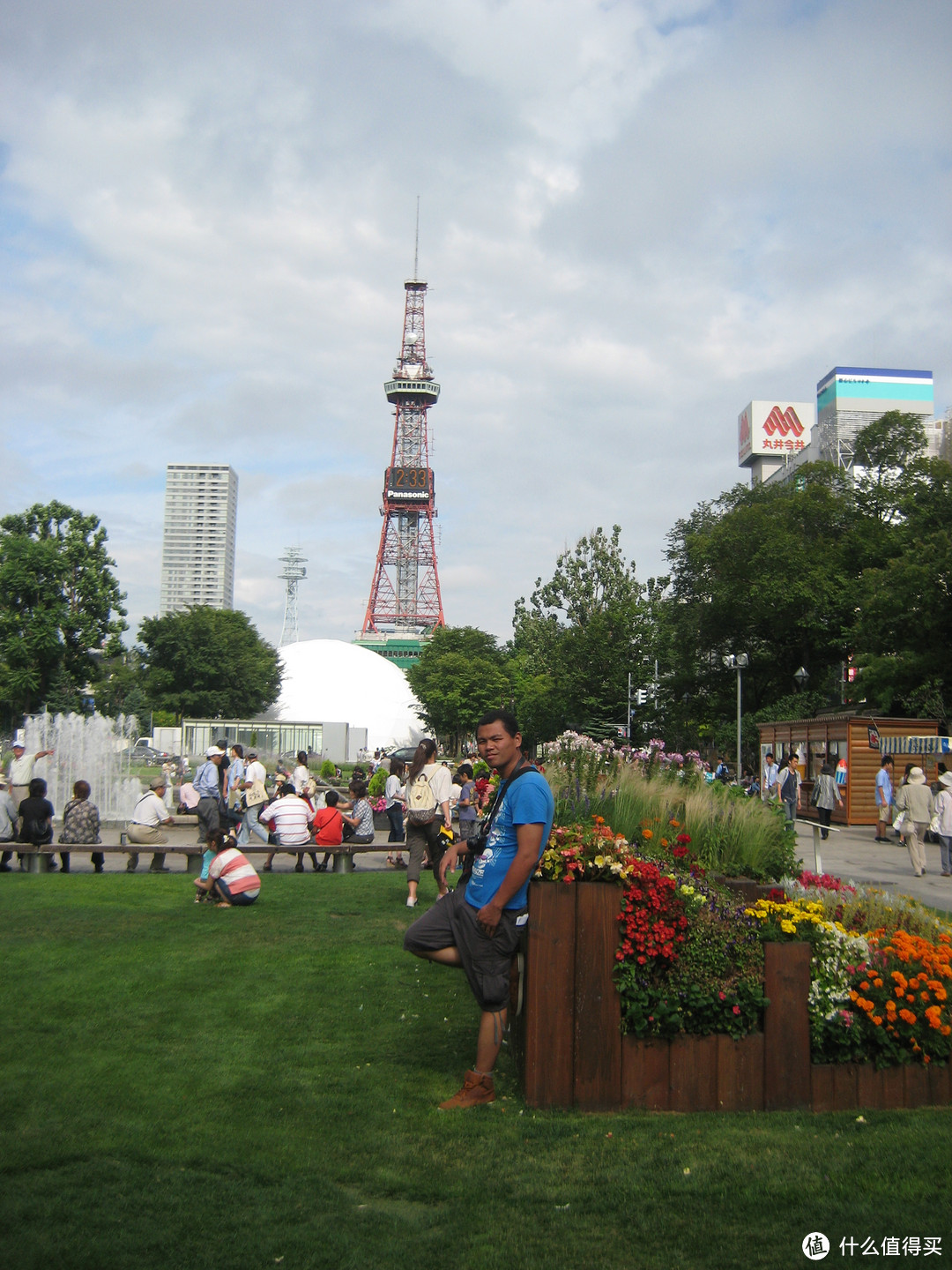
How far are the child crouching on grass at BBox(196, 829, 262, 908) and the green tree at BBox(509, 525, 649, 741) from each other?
2982 centimetres

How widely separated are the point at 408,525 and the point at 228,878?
116 meters

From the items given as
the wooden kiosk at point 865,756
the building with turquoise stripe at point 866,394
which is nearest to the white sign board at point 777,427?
the building with turquoise stripe at point 866,394

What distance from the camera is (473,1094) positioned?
468 centimetres

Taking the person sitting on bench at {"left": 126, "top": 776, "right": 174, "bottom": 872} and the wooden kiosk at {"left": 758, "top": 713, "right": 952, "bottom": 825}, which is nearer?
the person sitting on bench at {"left": 126, "top": 776, "right": 174, "bottom": 872}

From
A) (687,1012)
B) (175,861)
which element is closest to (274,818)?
(175,861)

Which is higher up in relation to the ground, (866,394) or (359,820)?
(866,394)

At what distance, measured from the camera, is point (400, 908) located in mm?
10188

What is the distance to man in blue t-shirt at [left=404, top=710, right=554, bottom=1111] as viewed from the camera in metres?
4.66

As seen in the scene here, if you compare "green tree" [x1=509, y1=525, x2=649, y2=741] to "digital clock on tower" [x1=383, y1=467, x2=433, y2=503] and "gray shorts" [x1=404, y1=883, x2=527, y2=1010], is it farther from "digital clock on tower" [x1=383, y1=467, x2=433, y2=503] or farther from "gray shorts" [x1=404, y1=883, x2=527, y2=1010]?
"digital clock on tower" [x1=383, y1=467, x2=433, y2=503]

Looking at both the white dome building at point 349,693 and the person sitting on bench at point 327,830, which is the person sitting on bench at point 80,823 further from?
the white dome building at point 349,693

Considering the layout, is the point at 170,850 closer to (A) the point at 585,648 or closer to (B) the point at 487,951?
(B) the point at 487,951

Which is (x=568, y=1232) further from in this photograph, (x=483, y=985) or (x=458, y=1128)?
(x=483, y=985)

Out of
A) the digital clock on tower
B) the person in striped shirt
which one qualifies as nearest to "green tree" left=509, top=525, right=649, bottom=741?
the person in striped shirt

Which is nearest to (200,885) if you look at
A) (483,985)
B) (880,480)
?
(483,985)
